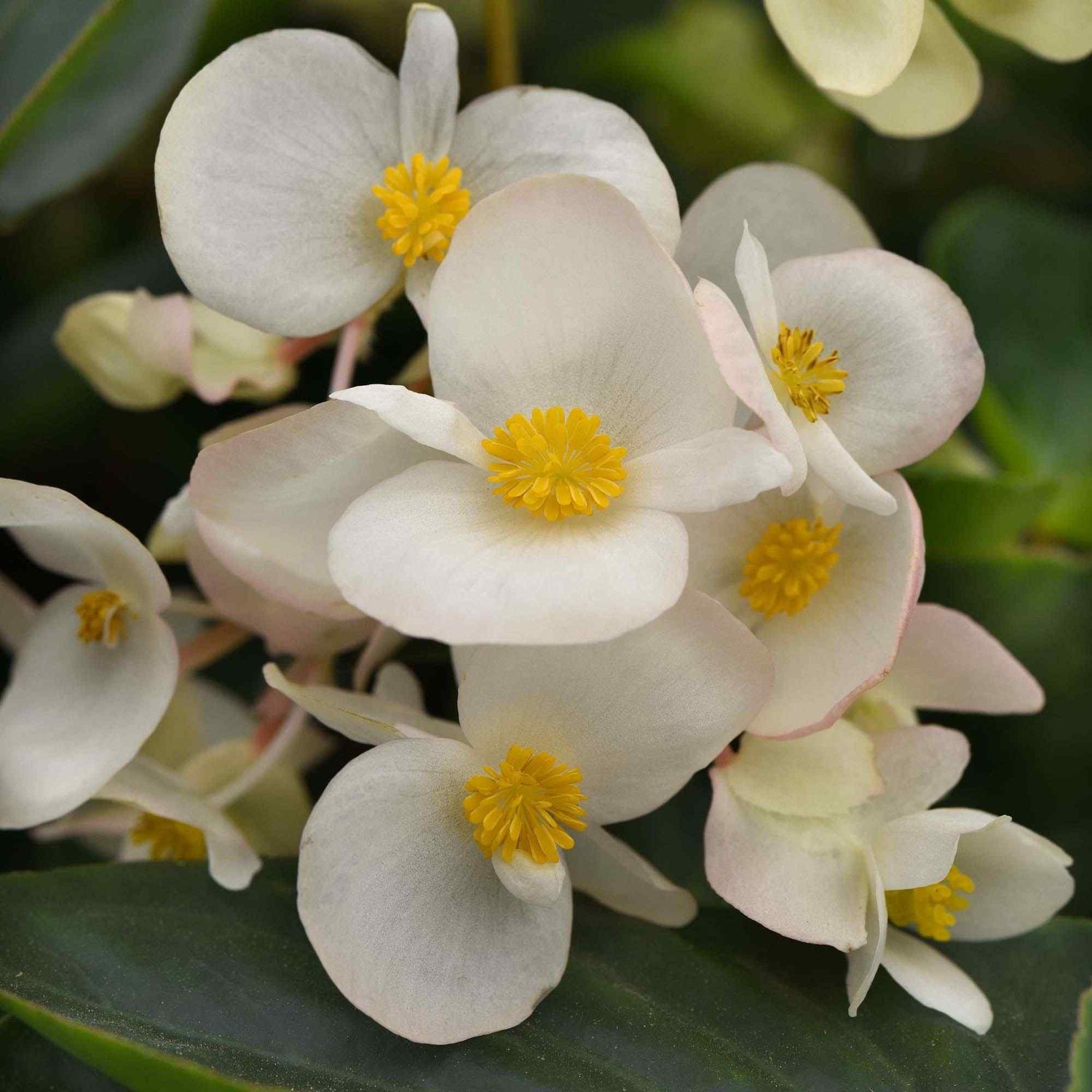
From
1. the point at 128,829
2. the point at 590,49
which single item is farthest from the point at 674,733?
the point at 590,49

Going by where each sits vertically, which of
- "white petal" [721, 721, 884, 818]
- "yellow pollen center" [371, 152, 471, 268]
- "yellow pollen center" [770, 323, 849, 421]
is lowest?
"white petal" [721, 721, 884, 818]

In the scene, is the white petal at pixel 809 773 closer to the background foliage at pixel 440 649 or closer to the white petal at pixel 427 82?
the background foliage at pixel 440 649

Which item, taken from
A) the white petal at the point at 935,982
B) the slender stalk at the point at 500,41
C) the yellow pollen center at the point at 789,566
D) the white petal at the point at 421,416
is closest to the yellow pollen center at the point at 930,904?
the white petal at the point at 935,982

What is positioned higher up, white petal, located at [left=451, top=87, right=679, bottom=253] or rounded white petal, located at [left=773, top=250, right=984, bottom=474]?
white petal, located at [left=451, top=87, right=679, bottom=253]

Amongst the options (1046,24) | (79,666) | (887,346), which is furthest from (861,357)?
(79,666)

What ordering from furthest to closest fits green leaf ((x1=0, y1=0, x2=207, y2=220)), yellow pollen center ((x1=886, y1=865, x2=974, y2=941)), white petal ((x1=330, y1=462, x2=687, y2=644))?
green leaf ((x1=0, y1=0, x2=207, y2=220)), yellow pollen center ((x1=886, y1=865, x2=974, y2=941)), white petal ((x1=330, y1=462, x2=687, y2=644))

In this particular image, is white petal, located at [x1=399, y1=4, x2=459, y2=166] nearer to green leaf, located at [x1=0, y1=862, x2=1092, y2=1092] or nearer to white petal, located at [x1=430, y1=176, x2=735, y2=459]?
white petal, located at [x1=430, y1=176, x2=735, y2=459]

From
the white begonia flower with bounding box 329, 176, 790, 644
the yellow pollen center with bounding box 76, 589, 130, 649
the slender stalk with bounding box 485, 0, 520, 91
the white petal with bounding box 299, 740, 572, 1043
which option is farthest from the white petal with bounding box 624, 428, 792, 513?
the slender stalk with bounding box 485, 0, 520, 91
